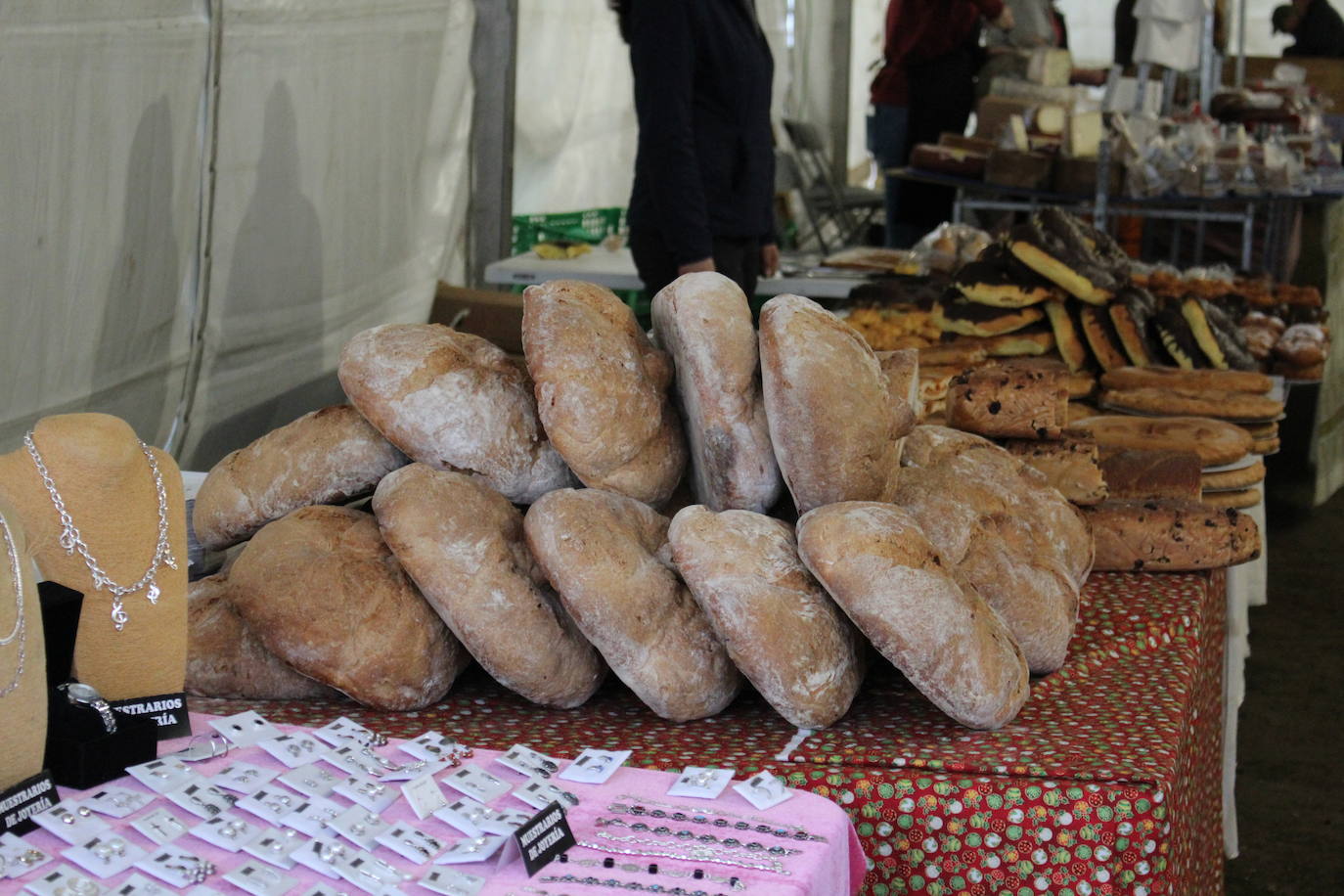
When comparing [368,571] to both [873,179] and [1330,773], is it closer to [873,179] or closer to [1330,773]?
[1330,773]

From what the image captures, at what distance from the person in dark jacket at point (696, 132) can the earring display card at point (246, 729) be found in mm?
2151

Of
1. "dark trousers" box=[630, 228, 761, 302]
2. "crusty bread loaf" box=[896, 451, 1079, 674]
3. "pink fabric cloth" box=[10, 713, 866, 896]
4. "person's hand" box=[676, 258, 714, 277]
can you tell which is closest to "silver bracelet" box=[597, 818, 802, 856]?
"pink fabric cloth" box=[10, 713, 866, 896]

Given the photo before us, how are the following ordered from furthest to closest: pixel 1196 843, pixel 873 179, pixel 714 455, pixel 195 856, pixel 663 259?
pixel 873 179 → pixel 663 259 → pixel 1196 843 → pixel 714 455 → pixel 195 856

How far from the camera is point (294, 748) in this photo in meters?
1.30

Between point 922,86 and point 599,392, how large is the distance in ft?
20.7

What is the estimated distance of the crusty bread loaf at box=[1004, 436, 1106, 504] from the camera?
2.26 metres

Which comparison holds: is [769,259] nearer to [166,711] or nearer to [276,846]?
[166,711]

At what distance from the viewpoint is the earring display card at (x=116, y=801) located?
1.16 m

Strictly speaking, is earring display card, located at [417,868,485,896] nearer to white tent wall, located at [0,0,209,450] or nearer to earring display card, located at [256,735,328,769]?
earring display card, located at [256,735,328,769]

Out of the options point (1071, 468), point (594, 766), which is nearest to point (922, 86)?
point (1071, 468)

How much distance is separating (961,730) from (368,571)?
702mm

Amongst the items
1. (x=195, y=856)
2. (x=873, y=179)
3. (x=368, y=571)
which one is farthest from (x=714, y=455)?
(x=873, y=179)

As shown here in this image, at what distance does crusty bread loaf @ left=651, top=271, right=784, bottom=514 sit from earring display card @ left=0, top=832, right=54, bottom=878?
885mm

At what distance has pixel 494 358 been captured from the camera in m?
1.82
